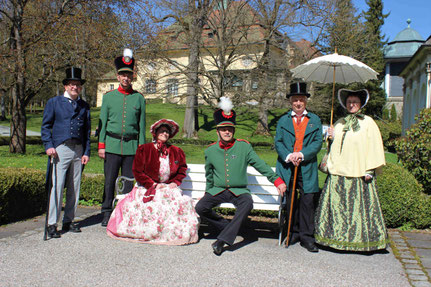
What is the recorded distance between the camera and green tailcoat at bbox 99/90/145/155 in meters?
5.21

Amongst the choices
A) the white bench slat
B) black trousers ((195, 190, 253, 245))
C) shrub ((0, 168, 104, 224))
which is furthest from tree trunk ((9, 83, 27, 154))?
black trousers ((195, 190, 253, 245))

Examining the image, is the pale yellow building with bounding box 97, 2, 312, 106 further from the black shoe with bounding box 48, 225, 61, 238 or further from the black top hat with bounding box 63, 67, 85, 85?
the black shoe with bounding box 48, 225, 61, 238

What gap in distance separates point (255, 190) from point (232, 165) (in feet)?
2.08

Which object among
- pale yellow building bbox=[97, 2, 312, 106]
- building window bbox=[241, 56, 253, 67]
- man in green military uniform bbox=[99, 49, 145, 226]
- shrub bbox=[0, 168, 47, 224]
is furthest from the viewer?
building window bbox=[241, 56, 253, 67]

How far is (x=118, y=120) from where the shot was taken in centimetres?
521

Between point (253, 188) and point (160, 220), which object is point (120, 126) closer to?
point (160, 220)

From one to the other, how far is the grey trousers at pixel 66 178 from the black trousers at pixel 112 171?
14.6 inches

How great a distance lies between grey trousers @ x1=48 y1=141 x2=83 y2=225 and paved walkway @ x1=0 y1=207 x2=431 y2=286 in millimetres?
312

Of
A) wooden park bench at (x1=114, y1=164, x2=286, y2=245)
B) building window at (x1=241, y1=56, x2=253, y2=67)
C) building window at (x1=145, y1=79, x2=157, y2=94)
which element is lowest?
wooden park bench at (x1=114, y1=164, x2=286, y2=245)

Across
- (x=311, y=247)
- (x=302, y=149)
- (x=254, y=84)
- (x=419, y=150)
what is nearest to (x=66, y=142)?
(x=302, y=149)

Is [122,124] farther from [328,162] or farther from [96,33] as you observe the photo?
[96,33]

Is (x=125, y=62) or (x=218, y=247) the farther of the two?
(x=125, y=62)

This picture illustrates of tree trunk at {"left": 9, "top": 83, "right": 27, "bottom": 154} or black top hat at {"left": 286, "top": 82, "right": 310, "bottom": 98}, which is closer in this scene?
black top hat at {"left": 286, "top": 82, "right": 310, "bottom": 98}

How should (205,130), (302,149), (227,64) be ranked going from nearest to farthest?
1. (302,149)
2. (227,64)
3. (205,130)
